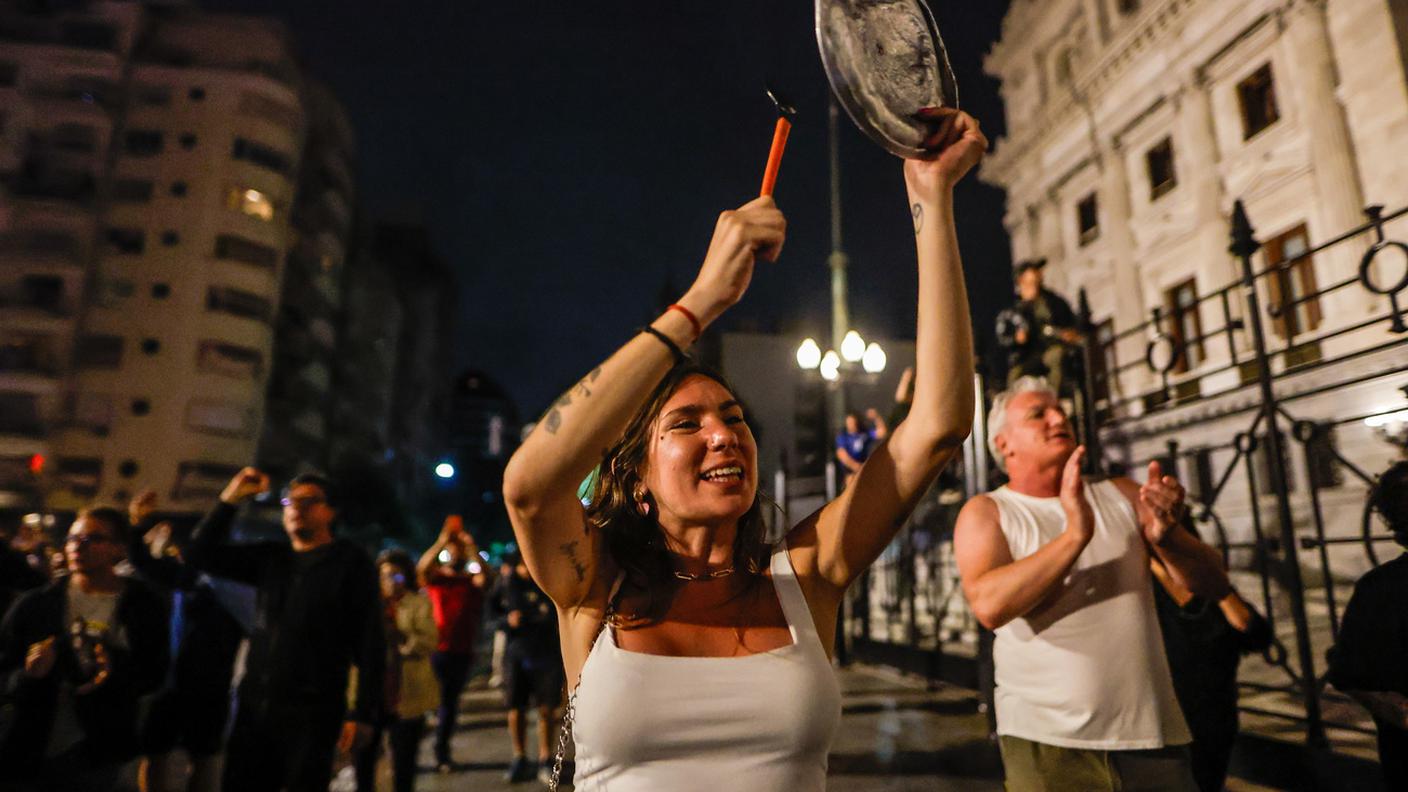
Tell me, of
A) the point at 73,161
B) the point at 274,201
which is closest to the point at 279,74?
the point at 274,201

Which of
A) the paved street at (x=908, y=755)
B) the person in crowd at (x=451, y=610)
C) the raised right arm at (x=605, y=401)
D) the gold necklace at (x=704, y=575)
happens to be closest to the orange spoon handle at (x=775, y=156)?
the raised right arm at (x=605, y=401)

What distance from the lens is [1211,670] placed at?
3.55 metres

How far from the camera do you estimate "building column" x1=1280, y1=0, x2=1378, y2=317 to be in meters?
13.8

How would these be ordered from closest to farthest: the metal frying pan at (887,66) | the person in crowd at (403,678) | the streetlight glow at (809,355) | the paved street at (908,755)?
the metal frying pan at (887,66) < the paved street at (908,755) < the person in crowd at (403,678) < the streetlight glow at (809,355)

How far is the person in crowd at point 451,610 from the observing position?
7551 mm

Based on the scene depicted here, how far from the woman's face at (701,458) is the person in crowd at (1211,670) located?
275 cm

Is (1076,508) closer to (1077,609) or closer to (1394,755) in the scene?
(1077,609)

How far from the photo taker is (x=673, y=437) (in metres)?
1.80

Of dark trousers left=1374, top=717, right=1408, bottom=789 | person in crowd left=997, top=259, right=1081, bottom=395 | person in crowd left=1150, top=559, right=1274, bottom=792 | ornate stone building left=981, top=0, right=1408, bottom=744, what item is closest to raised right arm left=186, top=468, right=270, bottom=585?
person in crowd left=1150, top=559, right=1274, bottom=792

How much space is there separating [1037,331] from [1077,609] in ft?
20.3

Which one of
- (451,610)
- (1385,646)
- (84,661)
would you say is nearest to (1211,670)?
(1385,646)

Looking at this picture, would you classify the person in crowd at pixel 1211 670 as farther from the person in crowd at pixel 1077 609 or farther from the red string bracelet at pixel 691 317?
the red string bracelet at pixel 691 317

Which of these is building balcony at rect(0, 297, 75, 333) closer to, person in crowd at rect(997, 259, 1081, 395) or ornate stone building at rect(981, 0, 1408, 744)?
ornate stone building at rect(981, 0, 1408, 744)

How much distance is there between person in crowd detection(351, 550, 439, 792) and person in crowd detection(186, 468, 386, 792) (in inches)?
16.6
